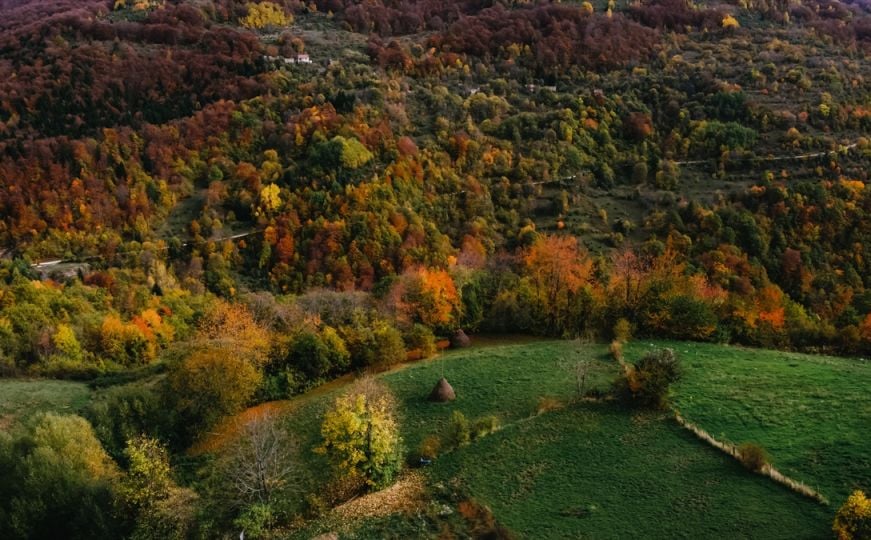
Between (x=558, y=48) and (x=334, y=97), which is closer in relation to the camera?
(x=334, y=97)

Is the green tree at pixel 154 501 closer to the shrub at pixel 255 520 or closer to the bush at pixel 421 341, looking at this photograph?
the shrub at pixel 255 520

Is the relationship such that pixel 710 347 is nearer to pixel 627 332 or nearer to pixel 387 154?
pixel 627 332

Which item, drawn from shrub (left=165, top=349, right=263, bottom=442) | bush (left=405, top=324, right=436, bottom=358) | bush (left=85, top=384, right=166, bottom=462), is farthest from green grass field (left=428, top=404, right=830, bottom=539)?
bush (left=85, top=384, right=166, bottom=462)

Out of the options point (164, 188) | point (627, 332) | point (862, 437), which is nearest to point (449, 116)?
point (164, 188)

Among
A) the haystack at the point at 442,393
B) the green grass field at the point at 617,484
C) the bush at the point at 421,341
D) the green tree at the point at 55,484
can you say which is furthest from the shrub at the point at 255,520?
the bush at the point at 421,341

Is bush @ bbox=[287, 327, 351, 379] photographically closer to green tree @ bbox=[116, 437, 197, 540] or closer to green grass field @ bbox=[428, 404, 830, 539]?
green tree @ bbox=[116, 437, 197, 540]
